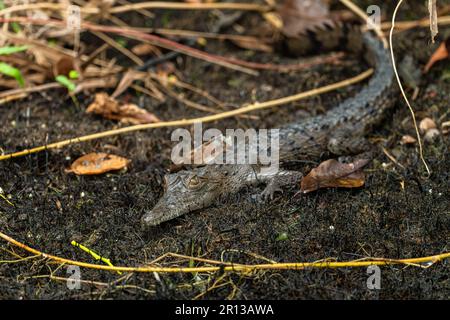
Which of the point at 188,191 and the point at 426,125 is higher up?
the point at 426,125

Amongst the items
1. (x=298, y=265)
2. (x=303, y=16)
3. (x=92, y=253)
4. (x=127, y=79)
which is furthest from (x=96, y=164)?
(x=303, y=16)

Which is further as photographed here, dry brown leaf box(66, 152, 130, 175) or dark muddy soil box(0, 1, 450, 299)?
dry brown leaf box(66, 152, 130, 175)

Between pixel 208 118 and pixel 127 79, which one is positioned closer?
pixel 208 118

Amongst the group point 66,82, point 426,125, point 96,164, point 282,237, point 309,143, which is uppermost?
point 66,82

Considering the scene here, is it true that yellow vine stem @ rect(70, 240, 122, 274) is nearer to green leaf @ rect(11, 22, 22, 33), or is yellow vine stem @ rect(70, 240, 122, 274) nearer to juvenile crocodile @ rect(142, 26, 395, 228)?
juvenile crocodile @ rect(142, 26, 395, 228)

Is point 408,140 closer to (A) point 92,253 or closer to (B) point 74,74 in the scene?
(A) point 92,253

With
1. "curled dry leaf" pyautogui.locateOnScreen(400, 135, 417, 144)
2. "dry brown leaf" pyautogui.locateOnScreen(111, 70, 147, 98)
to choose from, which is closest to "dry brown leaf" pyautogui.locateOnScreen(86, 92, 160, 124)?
"dry brown leaf" pyautogui.locateOnScreen(111, 70, 147, 98)
